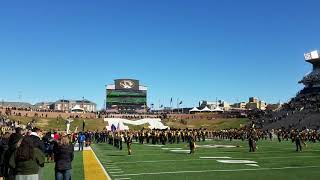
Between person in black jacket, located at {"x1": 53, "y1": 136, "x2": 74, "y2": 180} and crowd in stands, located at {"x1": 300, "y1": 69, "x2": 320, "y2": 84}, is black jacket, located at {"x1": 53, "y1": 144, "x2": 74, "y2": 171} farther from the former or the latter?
crowd in stands, located at {"x1": 300, "y1": 69, "x2": 320, "y2": 84}

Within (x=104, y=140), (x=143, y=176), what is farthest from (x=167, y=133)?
(x=143, y=176)

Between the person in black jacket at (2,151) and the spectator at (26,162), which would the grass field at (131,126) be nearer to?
the person in black jacket at (2,151)

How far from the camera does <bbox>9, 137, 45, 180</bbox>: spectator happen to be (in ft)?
29.3

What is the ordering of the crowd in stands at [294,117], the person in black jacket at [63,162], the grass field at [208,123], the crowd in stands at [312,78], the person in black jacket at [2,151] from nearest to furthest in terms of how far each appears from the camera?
the person in black jacket at [2,151] < the person in black jacket at [63,162] < the crowd in stands at [294,117] < the grass field at [208,123] < the crowd in stands at [312,78]

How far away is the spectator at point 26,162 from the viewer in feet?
29.3

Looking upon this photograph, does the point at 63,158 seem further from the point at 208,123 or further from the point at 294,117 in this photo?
the point at 208,123

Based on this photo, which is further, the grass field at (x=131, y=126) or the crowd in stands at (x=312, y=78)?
the crowd in stands at (x=312, y=78)

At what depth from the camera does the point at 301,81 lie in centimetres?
13225

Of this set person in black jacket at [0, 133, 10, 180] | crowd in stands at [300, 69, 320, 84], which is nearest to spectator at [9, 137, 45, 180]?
person in black jacket at [0, 133, 10, 180]

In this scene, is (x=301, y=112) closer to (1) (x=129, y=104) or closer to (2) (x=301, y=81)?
(1) (x=129, y=104)

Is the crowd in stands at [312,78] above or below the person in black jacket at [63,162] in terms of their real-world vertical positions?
above

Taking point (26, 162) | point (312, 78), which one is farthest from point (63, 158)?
point (312, 78)

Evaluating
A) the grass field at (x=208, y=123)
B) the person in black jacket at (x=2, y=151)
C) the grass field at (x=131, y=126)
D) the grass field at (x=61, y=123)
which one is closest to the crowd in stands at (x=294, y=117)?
the grass field at (x=208, y=123)

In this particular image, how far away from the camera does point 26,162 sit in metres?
8.98
